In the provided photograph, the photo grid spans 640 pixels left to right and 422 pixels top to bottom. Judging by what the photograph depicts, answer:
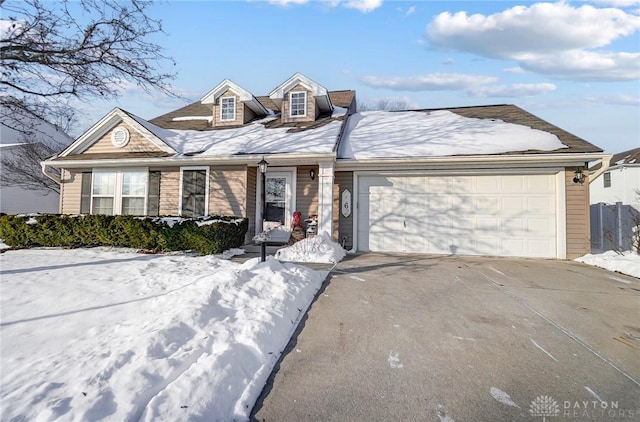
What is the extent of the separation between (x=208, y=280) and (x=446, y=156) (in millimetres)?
7170

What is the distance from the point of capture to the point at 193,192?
10.3 meters

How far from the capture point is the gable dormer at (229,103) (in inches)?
471

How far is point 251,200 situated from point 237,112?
4177 millimetres

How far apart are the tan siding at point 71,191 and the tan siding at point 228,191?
16.9 feet

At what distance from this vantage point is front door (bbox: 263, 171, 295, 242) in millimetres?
10060

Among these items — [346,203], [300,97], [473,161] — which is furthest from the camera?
[300,97]

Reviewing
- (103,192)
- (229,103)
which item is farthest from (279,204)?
(103,192)

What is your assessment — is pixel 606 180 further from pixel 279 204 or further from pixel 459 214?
pixel 279 204

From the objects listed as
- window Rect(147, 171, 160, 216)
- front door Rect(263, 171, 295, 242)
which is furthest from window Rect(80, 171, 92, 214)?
front door Rect(263, 171, 295, 242)

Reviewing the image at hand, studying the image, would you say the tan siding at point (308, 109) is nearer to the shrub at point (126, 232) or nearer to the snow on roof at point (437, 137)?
the snow on roof at point (437, 137)

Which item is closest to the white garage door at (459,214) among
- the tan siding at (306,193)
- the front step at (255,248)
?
the tan siding at (306,193)

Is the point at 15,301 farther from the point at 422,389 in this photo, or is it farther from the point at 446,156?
the point at 446,156

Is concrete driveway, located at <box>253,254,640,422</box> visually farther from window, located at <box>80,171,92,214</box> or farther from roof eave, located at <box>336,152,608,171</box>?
window, located at <box>80,171,92,214</box>

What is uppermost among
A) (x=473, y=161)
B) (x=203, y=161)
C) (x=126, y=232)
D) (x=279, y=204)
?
(x=203, y=161)
